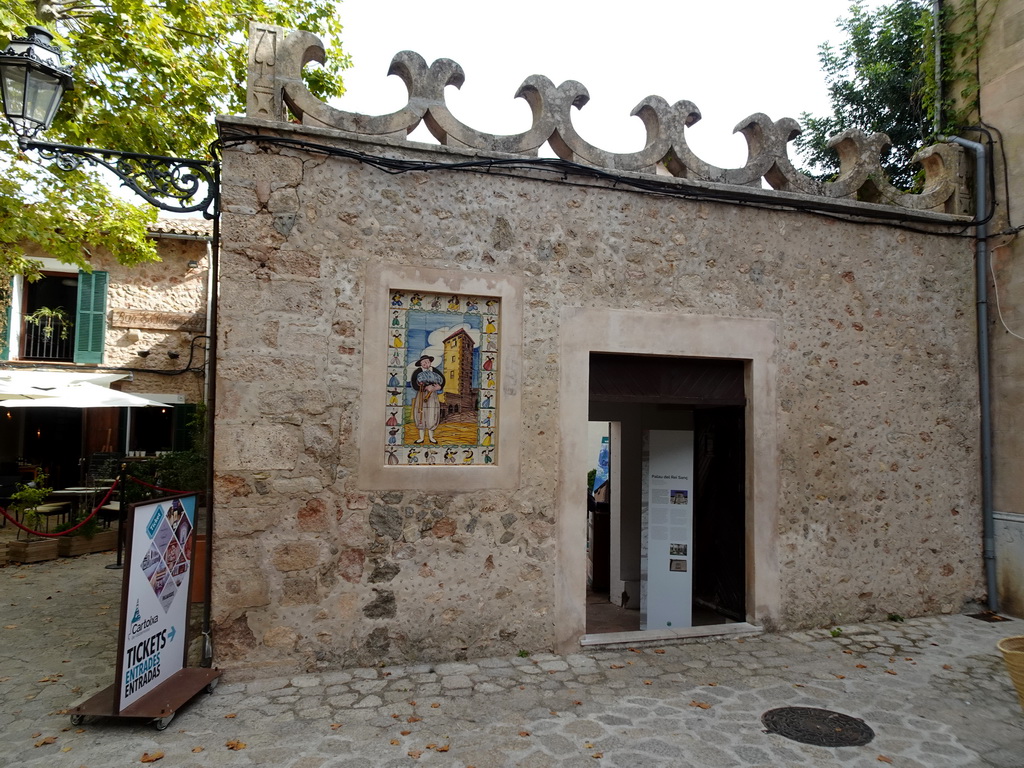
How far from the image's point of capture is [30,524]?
917 centimetres

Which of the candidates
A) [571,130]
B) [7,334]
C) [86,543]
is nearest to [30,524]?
[86,543]

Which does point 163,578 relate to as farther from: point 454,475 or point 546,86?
point 546,86

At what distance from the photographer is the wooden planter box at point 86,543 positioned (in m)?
8.59

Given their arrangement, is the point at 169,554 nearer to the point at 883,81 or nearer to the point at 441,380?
the point at 441,380

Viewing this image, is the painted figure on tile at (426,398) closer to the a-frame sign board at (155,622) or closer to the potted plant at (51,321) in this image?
the a-frame sign board at (155,622)

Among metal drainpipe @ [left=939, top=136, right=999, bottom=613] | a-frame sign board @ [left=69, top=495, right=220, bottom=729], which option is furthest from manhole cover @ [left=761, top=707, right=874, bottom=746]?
a-frame sign board @ [left=69, top=495, right=220, bottom=729]

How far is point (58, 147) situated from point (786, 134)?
561 centimetres

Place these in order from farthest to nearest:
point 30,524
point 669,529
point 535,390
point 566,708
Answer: point 30,524
point 669,529
point 535,390
point 566,708

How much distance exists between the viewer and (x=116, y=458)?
11.8 m

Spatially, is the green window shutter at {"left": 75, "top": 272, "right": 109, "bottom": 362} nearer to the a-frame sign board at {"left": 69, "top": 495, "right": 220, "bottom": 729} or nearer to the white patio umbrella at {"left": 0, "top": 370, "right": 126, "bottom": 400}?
the white patio umbrella at {"left": 0, "top": 370, "right": 126, "bottom": 400}

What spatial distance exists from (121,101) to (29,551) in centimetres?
556

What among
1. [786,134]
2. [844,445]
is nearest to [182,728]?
[844,445]

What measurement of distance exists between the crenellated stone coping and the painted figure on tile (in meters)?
1.70

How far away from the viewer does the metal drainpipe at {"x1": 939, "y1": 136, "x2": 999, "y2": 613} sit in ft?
20.4
